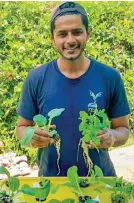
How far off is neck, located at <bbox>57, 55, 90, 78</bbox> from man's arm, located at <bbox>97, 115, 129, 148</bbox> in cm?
24

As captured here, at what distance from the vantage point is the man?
76.9 inches

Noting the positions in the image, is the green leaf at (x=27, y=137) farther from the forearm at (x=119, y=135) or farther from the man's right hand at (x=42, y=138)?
the forearm at (x=119, y=135)

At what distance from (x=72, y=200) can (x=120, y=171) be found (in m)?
2.43

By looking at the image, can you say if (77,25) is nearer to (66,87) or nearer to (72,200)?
(66,87)

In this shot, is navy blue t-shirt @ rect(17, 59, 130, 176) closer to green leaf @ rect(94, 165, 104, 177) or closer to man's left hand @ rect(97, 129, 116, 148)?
man's left hand @ rect(97, 129, 116, 148)

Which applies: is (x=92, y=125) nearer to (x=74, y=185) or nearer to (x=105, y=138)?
(x=105, y=138)

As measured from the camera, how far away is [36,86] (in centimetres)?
201

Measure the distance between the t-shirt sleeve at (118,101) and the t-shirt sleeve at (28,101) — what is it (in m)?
0.29

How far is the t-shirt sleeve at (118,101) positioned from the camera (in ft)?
6.64

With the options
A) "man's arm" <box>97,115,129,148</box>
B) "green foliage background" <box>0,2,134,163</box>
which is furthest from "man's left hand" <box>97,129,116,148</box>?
"green foliage background" <box>0,2,134,163</box>

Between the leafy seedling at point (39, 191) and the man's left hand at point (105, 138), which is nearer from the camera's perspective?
the leafy seedling at point (39, 191)

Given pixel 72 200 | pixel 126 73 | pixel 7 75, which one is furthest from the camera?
pixel 126 73

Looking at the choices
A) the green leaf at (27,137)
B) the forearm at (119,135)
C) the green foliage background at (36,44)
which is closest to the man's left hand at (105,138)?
the forearm at (119,135)

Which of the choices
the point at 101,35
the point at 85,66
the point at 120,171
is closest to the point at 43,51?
the point at 101,35
